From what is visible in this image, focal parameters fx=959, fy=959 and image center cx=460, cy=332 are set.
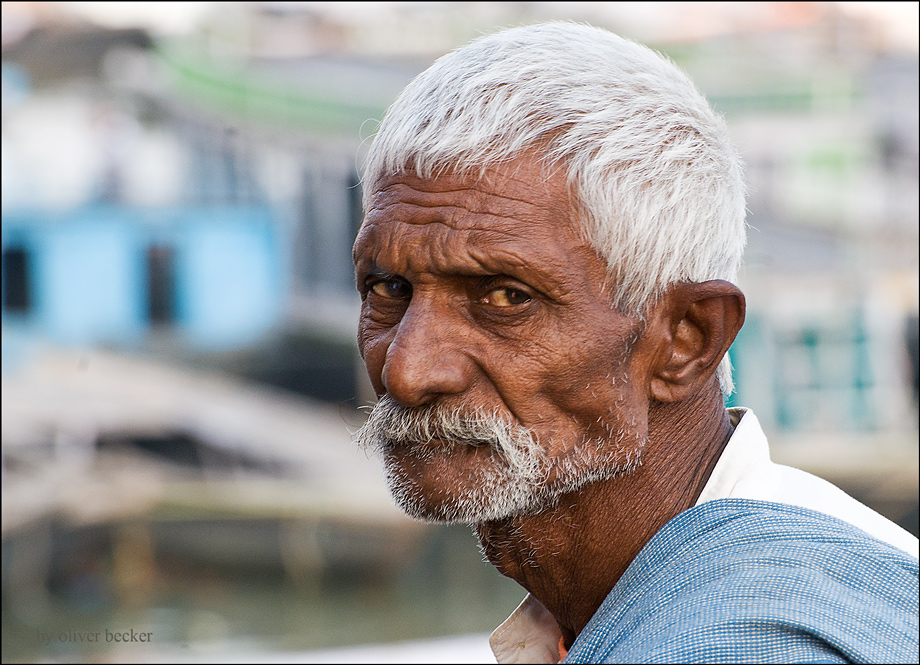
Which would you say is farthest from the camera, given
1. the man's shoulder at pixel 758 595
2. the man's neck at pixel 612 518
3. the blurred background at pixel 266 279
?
the blurred background at pixel 266 279

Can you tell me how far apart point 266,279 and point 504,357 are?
8.65 metres

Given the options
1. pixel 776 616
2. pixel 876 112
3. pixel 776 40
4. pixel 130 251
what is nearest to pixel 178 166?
pixel 130 251

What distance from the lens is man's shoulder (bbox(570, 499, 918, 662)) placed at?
107cm

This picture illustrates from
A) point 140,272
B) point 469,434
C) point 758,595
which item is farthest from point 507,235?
point 140,272

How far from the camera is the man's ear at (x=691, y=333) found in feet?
4.94

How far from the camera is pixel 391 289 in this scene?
164 centimetres

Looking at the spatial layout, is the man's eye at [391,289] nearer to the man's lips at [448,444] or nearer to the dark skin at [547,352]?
the dark skin at [547,352]

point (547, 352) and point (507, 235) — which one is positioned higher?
point (507, 235)

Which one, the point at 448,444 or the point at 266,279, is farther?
the point at 266,279

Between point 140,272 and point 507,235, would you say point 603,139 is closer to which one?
point 507,235

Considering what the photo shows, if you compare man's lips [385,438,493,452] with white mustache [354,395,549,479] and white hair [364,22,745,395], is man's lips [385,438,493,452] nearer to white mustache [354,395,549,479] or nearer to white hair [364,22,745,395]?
white mustache [354,395,549,479]

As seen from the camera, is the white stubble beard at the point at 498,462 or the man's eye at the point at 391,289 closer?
the white stubble beard at the point at 498,462

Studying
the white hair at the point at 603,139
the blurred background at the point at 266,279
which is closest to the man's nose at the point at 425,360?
the white hair at the point at 603,139

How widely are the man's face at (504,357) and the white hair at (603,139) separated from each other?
0.04 metres
